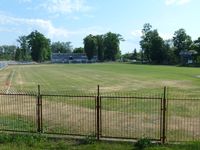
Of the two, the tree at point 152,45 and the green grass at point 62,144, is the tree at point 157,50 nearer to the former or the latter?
the tree at point 152,45

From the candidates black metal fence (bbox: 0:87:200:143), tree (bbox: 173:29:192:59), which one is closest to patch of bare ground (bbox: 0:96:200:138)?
black metal fence (bbox: 0:87:200:143)

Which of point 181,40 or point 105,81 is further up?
point 181,40

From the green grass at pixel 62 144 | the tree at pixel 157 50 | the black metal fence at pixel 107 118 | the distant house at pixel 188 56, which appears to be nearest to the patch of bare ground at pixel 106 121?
the black metal fence at pixel 107 118

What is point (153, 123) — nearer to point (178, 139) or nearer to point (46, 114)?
point (178, 139)

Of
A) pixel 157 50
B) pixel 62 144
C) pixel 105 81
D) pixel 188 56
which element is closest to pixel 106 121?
pixel 62 144

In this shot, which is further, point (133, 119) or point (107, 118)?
point (107, 118)

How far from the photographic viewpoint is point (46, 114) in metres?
19.1

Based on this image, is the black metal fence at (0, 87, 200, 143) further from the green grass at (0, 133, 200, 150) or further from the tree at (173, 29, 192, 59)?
the tree at (173, 29, 192, 59)

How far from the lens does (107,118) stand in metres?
18.1

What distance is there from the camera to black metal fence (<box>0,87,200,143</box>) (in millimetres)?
13969

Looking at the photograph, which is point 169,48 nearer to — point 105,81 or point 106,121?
point 105,81

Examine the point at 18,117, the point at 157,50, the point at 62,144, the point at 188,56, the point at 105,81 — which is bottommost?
the point at 105,81

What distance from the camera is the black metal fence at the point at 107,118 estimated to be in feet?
45.8

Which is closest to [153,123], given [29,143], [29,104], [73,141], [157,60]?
[73,141]
